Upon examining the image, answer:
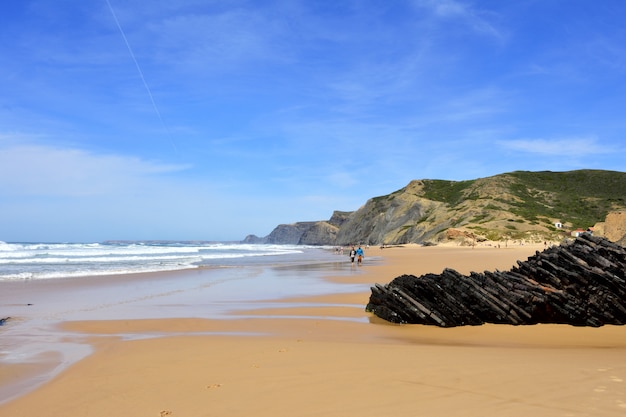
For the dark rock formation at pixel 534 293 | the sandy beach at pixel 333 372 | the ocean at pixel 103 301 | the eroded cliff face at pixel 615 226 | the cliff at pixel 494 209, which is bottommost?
the ocean at pixel 103 301

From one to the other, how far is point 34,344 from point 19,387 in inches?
143

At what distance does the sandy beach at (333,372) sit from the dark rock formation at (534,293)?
0.48 metres

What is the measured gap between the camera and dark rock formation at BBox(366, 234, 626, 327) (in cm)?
1224

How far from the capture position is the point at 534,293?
12531mm

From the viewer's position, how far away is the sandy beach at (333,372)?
18.6 ft

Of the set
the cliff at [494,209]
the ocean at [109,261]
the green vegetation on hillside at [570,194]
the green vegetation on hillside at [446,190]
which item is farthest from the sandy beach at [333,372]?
the green vegetation on hillside at [446,190]

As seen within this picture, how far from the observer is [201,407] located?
6.00m

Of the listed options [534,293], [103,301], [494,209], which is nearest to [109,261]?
[103,301]

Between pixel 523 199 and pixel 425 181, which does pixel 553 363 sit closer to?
pixel 523 199

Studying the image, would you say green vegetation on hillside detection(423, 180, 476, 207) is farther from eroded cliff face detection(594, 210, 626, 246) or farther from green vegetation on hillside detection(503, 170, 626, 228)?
eroded cliff face detection(594, 210, 626, 246)

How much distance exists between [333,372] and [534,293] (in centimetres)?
769

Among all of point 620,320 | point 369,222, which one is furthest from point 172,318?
point 369,222

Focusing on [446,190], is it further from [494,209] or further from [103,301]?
[103,301]

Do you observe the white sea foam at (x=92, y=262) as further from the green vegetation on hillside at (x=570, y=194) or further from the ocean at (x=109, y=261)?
the green vegetation on hillside at (x=570, y=194)
